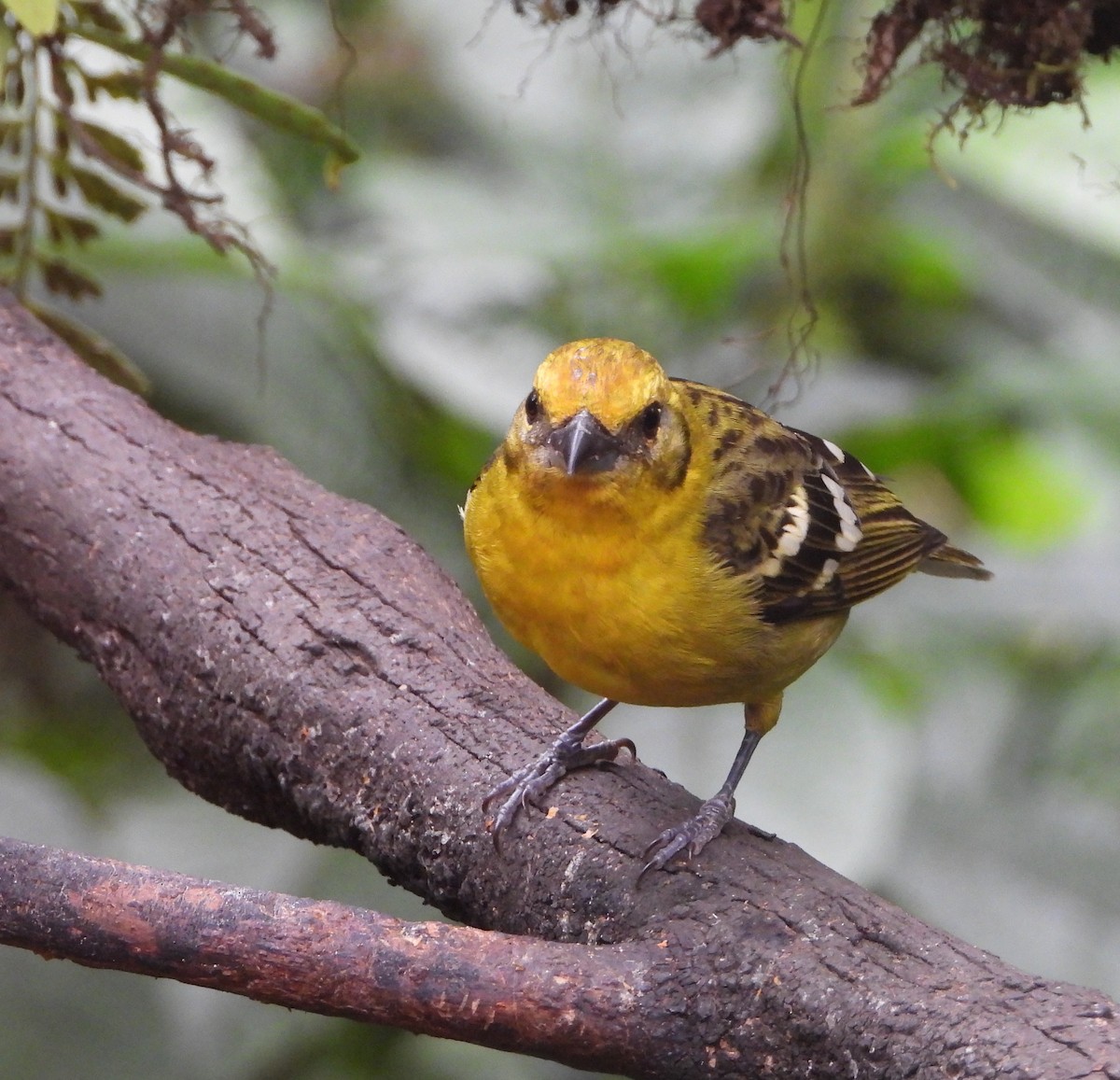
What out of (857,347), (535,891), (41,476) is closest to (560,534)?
(535,891)

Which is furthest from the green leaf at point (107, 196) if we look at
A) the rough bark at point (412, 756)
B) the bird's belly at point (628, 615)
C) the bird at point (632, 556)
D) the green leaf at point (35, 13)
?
the bird's belly at point (628, 615)

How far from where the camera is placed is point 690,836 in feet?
6.63

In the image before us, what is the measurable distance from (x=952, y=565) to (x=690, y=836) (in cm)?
127

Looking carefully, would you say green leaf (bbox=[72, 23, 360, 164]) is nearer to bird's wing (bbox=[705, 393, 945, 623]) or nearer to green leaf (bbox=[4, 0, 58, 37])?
green leaf (bbox=[4, 0, 58, 37])

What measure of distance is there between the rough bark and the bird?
0.08 metres

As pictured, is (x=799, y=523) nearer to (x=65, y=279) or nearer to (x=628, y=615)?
(x=628, y=615)

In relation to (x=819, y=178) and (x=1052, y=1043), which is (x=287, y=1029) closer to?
(x=1052, y=1043)

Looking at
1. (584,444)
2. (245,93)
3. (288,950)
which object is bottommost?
(288,950)

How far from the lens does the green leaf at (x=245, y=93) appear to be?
2326mm

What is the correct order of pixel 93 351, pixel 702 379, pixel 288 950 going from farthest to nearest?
pixel 702 379, pixel 93 351, pixel 288 950

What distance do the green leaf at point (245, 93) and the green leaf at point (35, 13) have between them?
35cm

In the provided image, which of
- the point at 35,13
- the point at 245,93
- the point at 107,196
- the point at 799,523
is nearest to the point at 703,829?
the point at 799,523

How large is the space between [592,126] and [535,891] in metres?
2.78

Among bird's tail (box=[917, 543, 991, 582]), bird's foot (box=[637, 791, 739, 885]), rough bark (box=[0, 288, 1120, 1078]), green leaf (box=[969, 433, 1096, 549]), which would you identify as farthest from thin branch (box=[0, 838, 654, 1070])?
green leaf (box=[969, 433, 1096, 549])
